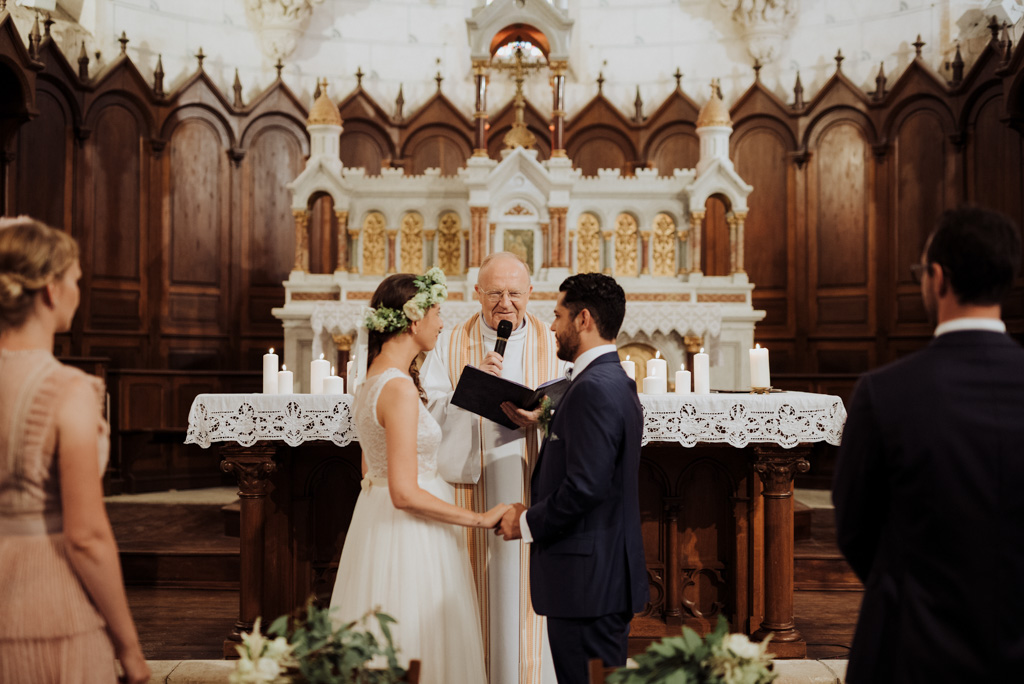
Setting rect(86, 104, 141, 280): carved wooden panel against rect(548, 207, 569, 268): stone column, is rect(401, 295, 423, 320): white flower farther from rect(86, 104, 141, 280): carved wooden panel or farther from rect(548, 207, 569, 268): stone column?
rect(86, 104, 141, 280): carved wooden panel

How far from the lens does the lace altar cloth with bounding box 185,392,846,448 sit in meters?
4.04

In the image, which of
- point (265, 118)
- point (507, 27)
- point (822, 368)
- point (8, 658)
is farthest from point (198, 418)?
point (822, 368)

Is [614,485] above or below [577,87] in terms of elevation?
below

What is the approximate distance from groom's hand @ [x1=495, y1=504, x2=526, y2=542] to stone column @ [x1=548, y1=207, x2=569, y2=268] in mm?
4805

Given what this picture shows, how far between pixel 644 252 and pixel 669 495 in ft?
11.8

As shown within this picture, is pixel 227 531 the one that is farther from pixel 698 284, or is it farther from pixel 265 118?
pixel 265 118

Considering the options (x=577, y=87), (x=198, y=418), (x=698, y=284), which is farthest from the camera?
(x=577, y=87)

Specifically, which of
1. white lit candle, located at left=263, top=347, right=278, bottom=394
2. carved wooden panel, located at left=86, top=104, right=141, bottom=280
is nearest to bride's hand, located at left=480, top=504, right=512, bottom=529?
white lit candle, located at left=263, top=347, right=278, bottom=394

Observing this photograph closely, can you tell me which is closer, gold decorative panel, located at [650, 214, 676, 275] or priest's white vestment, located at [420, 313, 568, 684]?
priest's white vestment, located at [420, 313, 568, 684]

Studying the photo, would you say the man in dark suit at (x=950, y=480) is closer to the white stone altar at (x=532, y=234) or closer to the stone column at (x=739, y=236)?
the white stone altar at (x=532, y=234)

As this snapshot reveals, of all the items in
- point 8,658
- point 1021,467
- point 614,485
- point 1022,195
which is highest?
point 1022,195

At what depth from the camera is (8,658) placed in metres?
1.86

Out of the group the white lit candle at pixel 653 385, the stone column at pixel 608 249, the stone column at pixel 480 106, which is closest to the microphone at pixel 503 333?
the white lit candle at pixel 653 385

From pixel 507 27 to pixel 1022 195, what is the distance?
4762 mm
